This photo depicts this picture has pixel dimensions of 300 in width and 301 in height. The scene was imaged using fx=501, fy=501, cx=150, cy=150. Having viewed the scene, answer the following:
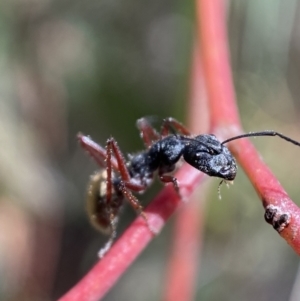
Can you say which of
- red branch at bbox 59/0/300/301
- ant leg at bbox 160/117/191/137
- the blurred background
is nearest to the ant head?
red branch at bbox 59/0/300/301

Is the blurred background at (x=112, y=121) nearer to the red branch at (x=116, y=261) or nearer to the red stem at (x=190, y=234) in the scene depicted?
the red stem at (x=190, y=234)

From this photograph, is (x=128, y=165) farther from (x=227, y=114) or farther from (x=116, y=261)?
(x=116, y=261)

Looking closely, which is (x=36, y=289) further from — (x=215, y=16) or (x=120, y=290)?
(x=215, y=16)

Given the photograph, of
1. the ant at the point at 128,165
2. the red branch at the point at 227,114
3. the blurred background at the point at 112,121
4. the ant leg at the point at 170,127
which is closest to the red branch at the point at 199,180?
the red branch at the point at 227,114

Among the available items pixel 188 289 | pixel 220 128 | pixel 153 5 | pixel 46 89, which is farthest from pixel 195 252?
pixel 153 5

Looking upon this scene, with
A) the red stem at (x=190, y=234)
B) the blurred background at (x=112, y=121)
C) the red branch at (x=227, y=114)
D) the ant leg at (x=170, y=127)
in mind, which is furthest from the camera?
the blurred background at (x=112, y=121)

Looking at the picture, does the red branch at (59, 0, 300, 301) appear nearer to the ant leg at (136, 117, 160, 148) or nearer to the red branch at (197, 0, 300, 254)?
the red branch at (197, 0, 300, 254)
